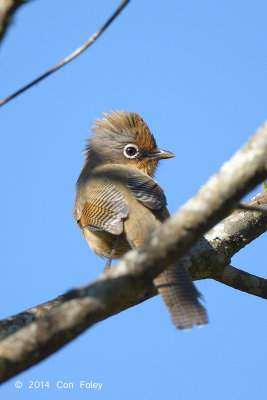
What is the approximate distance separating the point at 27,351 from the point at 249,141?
1516mm

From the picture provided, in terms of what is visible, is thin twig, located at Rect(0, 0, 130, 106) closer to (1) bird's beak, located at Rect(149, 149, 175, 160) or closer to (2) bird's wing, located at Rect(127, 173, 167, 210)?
(2) bird's wing, located at Rect(127, 173, 167, 210)

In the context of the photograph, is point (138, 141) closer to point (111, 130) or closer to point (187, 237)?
point (111, 130)

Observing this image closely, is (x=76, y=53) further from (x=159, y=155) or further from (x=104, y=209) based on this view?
(x=159, y=155)

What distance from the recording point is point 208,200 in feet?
8.76

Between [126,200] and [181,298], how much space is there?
5.39ft

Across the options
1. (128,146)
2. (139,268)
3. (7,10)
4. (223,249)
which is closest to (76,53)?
(7,10)

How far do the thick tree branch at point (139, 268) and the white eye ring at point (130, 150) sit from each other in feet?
16.3

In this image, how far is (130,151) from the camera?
7.66m

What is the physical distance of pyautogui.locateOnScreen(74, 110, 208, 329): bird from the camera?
4387mm

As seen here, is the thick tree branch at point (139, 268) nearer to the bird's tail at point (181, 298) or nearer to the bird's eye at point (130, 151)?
the bird's tail at point (181, 298)

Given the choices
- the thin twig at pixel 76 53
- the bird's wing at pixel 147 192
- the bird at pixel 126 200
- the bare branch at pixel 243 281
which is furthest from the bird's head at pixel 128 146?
the thin twig at pixel 76 53

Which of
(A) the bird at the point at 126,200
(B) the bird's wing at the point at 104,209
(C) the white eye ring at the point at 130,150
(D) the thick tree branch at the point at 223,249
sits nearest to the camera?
(A) the bird at the point at 126,200

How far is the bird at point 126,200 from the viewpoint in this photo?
4.39m

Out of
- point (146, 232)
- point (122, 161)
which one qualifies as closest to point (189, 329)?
point (146, 232)
